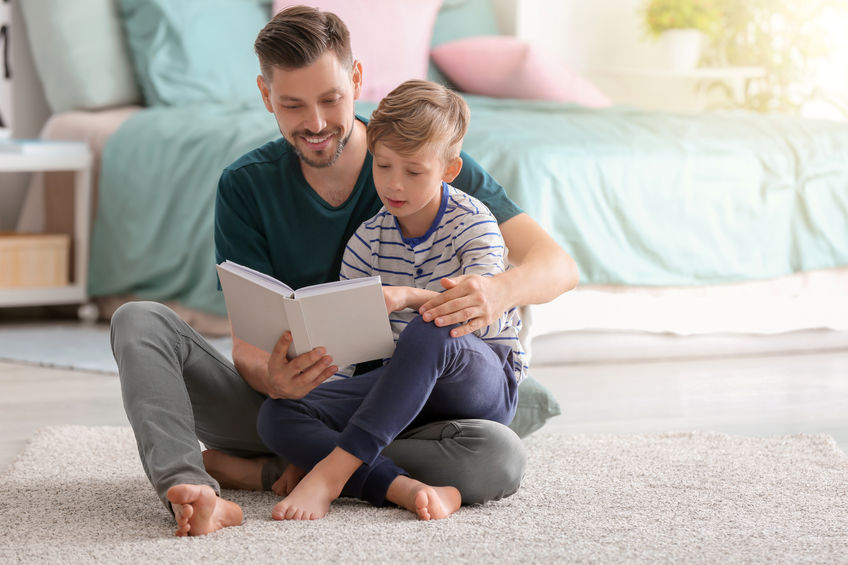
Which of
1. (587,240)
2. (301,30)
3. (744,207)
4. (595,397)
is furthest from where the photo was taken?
(744,207)

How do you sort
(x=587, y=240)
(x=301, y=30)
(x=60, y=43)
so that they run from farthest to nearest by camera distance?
(x=60, y=43) < (x=587, y=240) < (x=301, y=30)

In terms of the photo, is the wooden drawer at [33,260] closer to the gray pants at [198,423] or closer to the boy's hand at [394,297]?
the gray pants at [198,423]

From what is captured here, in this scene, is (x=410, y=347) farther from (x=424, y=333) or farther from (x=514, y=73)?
(x=514, y=73)

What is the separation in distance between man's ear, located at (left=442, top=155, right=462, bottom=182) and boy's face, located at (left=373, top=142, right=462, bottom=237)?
0.05 meters

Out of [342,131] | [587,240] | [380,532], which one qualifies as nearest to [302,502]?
[380,532]

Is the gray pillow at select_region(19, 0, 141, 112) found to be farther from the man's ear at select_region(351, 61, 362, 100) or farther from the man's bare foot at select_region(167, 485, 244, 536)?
the man's bare foot at select_region(167, 485, 244, 536)

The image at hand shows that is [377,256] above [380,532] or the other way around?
above

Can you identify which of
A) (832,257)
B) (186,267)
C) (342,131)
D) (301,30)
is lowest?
(186,267)

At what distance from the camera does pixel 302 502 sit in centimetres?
135

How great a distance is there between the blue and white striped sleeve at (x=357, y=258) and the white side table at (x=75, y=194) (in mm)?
1734

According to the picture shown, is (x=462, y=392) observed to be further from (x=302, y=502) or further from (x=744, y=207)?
(x=744, y=207)

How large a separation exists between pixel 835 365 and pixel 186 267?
5.29 ft

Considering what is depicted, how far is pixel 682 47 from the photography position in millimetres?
4105

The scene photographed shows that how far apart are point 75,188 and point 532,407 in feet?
6.24
